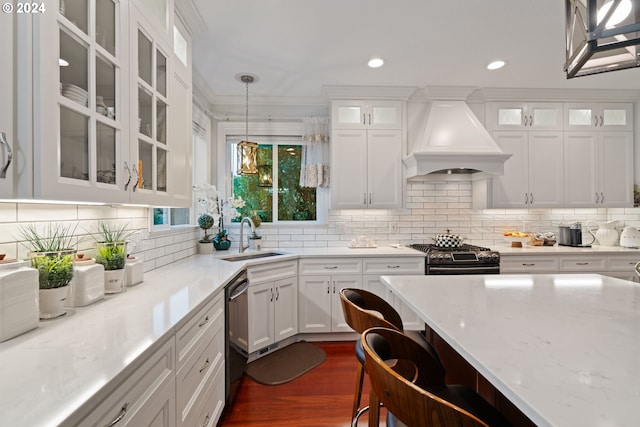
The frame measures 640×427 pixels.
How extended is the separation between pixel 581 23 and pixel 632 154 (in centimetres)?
354

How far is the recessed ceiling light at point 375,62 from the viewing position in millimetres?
2605

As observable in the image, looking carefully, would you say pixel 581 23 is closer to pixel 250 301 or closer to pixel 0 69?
pixel 0 69

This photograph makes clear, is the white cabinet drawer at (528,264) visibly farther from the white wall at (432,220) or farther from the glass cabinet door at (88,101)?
the glass cabinet door at (88,101)

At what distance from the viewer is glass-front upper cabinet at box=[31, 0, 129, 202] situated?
0.89 meters

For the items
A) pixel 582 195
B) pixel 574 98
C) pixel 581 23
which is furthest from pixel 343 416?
pixel 574 98

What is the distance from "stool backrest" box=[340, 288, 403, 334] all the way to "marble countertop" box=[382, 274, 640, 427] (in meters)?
0.12

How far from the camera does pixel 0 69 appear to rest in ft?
2.64

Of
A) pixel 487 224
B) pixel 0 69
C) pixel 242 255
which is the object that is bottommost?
pixel 242 255

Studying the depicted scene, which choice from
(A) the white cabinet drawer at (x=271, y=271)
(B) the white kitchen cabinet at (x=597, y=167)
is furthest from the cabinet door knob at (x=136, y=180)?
(B) the white kitchen cabinet at (x=597, y=167)

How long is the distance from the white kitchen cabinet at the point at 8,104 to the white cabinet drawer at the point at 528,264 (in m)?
3.50

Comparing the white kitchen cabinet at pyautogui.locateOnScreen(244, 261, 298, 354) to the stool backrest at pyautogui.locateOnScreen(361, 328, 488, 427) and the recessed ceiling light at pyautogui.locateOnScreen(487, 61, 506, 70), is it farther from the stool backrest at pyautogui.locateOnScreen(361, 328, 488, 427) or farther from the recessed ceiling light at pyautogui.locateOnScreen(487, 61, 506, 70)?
the recessed ceiling light at pyautogui.locateOnScreen(487, 61, 506, 70)

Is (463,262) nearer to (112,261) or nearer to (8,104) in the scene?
(112,261)

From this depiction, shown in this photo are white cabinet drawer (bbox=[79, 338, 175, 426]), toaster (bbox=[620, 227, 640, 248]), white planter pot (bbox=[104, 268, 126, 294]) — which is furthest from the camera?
toaster (bbox=[620, 227, 640, 248])

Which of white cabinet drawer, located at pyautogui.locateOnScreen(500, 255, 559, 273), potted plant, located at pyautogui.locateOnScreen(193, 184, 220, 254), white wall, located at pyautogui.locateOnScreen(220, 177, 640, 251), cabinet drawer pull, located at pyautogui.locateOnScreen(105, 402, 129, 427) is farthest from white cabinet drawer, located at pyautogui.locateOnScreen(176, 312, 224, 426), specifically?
white cabinet drawer, located at pyautogui.locateOnScreen(500, 255, 559, 273)
